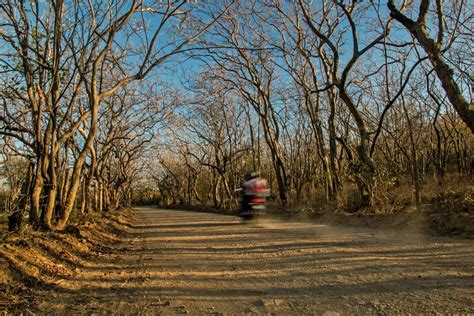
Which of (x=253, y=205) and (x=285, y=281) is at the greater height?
(x=253, y=205)

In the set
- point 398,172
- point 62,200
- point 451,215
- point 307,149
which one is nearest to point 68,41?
point 62,200

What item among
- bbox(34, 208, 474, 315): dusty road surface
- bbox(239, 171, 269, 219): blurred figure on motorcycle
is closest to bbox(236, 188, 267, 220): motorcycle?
bbox(239, 171, 269, 219): blurred figure on motorcycle

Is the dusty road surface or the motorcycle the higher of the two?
the motorcycle

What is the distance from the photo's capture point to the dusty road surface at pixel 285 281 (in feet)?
11.8

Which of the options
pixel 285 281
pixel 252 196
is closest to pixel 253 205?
pixel 252 196

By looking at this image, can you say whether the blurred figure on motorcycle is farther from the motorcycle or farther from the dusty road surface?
the dusty road surface

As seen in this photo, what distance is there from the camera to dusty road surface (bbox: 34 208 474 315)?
11.8ft

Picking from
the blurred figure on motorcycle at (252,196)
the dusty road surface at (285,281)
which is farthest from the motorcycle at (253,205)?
the dusty road surface at (285,281)

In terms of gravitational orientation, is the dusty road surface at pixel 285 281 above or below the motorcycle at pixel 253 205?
below

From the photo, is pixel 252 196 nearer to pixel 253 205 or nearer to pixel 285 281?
pixel 253 205

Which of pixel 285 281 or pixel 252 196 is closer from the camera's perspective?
pixel 285 281

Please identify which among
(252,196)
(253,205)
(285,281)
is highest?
(252,196)

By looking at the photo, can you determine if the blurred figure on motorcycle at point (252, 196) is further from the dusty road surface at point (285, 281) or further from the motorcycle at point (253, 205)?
the dusty road surface at point (285, 281)

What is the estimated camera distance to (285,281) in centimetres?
460
